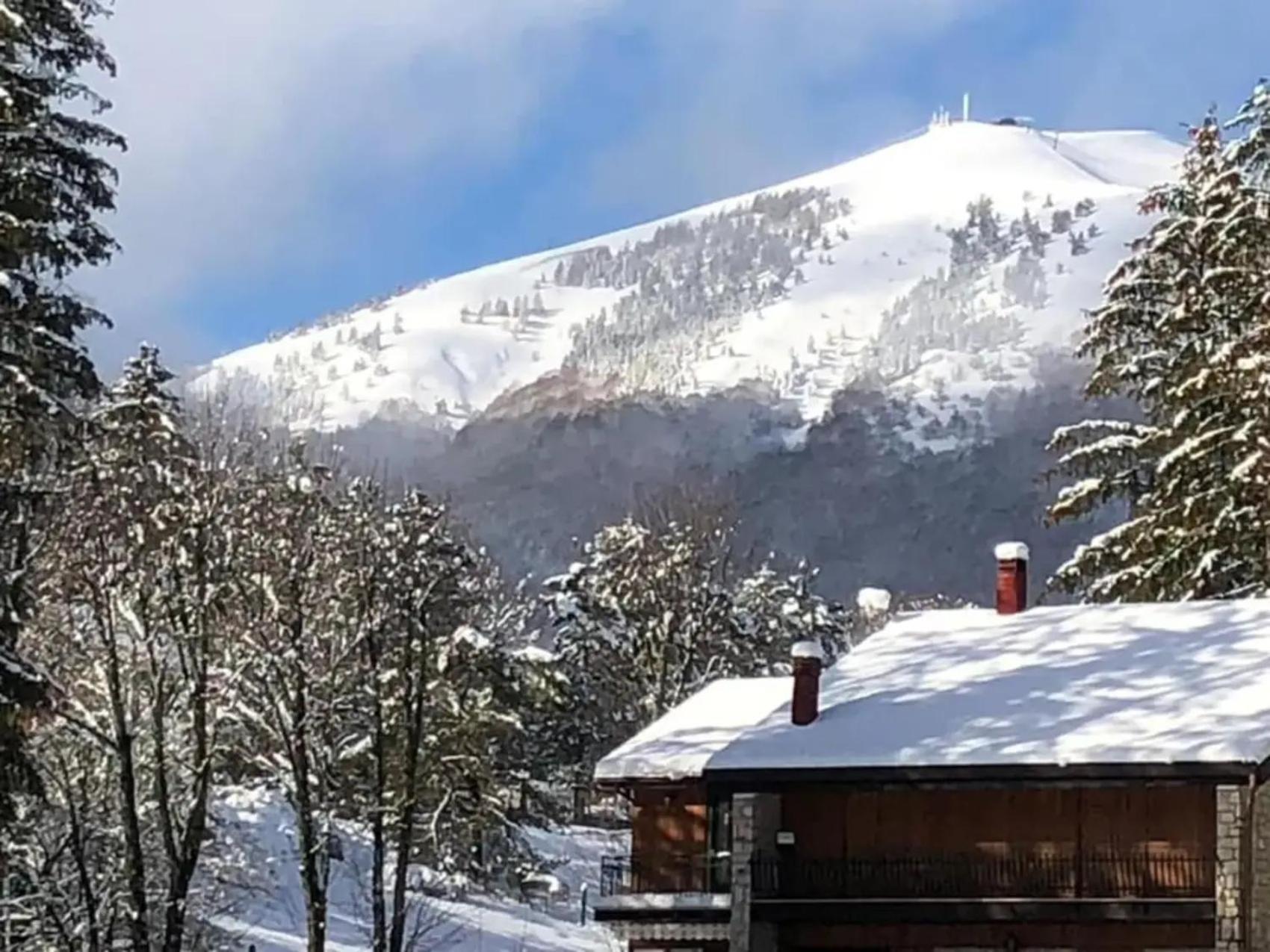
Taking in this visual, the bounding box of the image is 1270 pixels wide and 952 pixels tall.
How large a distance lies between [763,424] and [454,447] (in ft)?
85.3

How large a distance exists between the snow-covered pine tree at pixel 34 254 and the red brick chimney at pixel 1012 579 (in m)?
14.3

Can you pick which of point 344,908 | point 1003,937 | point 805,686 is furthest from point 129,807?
point 344,908

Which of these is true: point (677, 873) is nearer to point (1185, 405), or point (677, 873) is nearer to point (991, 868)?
point (991, 868)

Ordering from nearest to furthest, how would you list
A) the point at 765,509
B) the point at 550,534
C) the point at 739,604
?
the point at 739,604, the point at 550,534, the point at 765,509

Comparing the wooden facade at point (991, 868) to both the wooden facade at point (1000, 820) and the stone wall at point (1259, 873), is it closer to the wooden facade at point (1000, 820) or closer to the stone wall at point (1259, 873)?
the wooden facade at point (1000, 820)

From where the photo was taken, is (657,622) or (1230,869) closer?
(1230,869)

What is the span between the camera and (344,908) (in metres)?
40.2

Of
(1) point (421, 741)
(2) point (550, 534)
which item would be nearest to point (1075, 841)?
(1) point (421, 741)

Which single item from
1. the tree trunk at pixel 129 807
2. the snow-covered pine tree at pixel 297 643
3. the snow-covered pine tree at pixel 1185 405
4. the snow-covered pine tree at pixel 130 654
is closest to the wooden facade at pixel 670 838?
the snow-covered pine tree at pixel 297 643

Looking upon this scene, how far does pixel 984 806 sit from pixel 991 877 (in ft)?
2.90

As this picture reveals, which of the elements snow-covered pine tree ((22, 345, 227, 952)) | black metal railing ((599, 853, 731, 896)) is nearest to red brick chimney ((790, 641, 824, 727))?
black metal railing ((599, 853, 731, 896))

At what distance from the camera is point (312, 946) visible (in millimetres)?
30016

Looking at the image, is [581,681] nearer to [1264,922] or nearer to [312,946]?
[312,946]

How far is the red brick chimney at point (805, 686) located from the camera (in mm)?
27062
